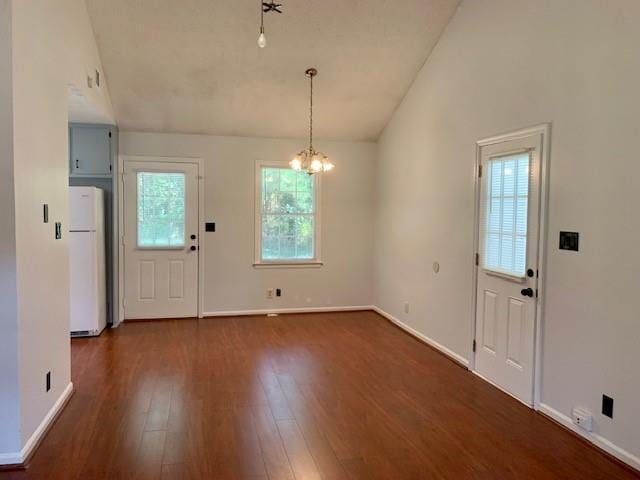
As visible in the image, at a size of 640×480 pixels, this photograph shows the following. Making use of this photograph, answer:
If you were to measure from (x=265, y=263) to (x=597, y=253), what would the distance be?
435 cm

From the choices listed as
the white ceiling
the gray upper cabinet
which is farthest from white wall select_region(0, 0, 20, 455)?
the gray upper cabinet

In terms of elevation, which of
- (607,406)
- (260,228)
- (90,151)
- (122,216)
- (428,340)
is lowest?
(428,340)

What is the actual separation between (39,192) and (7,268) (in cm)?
59

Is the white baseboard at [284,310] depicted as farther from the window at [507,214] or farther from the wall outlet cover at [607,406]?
the wall outlet cover at [607,406]

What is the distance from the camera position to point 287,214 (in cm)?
663

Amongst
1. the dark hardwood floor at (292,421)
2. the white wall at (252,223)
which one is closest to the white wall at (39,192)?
the dark hardwood floor at (292,421)

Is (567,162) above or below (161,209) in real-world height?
above

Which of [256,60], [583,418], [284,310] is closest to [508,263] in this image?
[583,418]

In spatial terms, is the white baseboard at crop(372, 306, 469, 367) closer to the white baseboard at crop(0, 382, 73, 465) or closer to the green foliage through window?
the green foliage through window

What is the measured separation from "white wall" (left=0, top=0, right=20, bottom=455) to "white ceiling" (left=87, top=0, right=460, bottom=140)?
2039 millimetres

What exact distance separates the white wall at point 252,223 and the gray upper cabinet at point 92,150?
0.91 ft

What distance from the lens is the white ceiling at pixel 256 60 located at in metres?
4.46

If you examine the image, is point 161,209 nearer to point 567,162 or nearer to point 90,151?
point 90,151

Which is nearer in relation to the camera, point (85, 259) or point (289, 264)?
point (85, 259)
